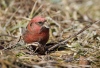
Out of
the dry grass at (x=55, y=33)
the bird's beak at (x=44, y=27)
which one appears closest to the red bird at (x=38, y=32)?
the bird's beak at (x=44, y=27)

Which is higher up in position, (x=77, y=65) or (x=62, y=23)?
(x=62, y=23)

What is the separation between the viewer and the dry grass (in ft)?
11.9

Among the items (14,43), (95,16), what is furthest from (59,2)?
(14,43)

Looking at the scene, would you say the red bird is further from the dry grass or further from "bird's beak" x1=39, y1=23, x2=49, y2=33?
the dry grass

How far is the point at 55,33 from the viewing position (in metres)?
5.19

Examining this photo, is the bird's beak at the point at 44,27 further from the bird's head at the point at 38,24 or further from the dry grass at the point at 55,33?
the dry grass at the point at 55,33

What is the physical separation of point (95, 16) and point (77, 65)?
3.22m

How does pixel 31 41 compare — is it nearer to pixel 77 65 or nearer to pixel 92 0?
pixel 77 65

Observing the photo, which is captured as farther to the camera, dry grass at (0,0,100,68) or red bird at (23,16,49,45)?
red bird at (23,16,49,45)

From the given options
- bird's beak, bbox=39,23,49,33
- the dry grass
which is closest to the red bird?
bird's beak, bbox=39,23,49,33

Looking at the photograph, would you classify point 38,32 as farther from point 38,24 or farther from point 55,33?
point 55,33

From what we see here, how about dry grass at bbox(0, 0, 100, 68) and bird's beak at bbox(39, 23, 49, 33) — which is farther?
bird's beak at bbox(39, 23, 49, 33)

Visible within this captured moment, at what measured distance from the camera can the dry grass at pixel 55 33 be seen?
363 centimetres

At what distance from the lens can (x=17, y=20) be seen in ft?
18.5
